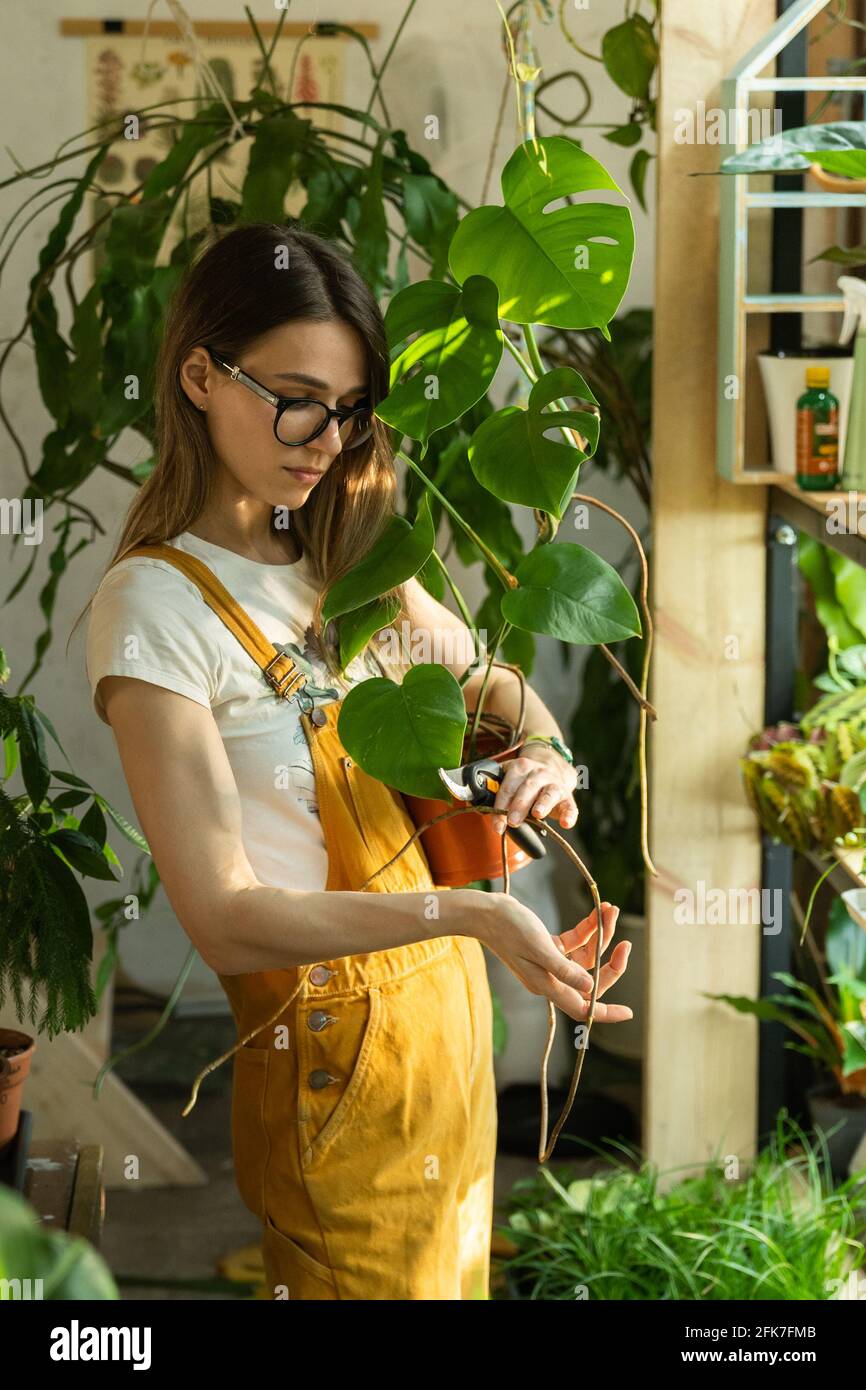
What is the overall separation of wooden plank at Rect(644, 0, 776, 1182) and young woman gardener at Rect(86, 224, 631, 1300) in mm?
760

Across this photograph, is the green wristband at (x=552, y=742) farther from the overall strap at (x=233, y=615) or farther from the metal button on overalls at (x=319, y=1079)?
the metal button on overalls at (x=319, y=1079)

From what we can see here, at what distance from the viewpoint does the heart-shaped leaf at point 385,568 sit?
1175 millimetres

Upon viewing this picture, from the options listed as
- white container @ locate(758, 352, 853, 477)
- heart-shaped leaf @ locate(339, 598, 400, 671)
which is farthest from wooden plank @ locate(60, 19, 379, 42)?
heart-shaped leaf @ locate(339, 598, 400, 671)

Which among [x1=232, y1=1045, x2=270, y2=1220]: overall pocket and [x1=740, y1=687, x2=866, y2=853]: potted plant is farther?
[x1=740, y1=687, x2=866, y2=853]: potted plant

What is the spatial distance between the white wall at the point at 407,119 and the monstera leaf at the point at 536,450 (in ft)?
6.11

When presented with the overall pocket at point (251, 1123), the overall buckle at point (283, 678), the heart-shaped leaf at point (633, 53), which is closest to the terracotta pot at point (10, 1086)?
the overall pocket at point (251, 1123)

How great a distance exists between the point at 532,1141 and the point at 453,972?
1.68 meters

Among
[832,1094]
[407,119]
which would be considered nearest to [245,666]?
[832,1094]

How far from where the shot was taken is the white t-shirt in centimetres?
117

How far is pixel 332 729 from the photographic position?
1290 millimetres

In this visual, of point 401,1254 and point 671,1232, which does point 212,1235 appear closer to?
point 671,1232

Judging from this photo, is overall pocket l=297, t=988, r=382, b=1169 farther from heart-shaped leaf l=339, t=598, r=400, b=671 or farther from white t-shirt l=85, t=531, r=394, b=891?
heart-shaped leaf l=339, t=598, r=400, b=671

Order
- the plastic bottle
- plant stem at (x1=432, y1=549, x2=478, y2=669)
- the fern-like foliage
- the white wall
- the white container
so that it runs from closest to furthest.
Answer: plant stem at (x1=432, y1=549, x2=478, y2=669) < the fern-like foliage < the plastic bottle < the white container < the white wall
